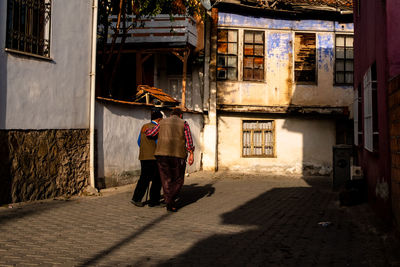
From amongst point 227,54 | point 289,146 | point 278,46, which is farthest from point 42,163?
point 278,46

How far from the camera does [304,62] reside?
17312 mm

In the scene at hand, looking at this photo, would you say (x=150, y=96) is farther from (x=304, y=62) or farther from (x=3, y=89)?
(x=3, y=89)

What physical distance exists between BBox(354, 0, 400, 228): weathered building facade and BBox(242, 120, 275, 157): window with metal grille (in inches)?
348

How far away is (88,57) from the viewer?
1002 centimetres

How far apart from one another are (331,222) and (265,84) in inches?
424

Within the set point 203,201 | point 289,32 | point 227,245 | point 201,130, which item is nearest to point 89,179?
point 203,201

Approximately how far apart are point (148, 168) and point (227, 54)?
9837 mm

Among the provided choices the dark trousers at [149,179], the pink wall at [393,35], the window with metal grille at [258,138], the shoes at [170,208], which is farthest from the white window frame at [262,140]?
the pink wall at [393,35]

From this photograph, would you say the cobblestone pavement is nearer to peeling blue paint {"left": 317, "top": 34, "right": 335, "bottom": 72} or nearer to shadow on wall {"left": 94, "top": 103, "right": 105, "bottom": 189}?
shadow on wall {"left": 94, "top": 103, "right": 105, "bottom": 189}

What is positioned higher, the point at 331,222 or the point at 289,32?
the point at 289,32

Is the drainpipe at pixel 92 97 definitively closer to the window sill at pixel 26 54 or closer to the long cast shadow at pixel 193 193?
the window sill at pixel 26 54

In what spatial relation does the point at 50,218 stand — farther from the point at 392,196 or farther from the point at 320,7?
the point at 320,7

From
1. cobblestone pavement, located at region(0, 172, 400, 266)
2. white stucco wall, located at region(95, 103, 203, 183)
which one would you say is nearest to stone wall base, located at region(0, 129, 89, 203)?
cobblestone pavement, located at region(0, 172, 400, 266)

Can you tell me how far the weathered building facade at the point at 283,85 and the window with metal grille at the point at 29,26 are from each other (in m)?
8.80
